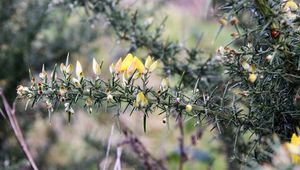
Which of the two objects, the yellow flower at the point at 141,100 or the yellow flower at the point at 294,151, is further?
the yellow flower at the point at 141,100

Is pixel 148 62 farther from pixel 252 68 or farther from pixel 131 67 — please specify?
pixel 252 68

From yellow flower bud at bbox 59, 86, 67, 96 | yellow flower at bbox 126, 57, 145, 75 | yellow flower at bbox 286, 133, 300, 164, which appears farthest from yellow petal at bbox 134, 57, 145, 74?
yellow flower at bbox 286, 133, 300, 164

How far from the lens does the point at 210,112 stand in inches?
25.5

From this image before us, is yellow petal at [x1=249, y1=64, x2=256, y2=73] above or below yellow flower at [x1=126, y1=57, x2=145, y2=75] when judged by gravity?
below

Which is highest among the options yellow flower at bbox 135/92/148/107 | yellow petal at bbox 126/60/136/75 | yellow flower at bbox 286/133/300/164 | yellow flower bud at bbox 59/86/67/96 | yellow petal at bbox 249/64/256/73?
yellow petal at bbox 126/60/136/75

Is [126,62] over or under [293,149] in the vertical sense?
over

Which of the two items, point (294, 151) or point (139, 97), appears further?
point (139, 97)

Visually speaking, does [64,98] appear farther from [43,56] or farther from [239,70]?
[43,56]

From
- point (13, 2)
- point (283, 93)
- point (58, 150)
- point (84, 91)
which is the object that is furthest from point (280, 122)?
point (58, 150)

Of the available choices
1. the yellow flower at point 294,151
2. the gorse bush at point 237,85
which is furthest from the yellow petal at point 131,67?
the yellow flower at point 294,151

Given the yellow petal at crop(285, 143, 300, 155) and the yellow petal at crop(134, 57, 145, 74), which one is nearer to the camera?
the yellow petal at crop(285, 143, 300, 155)

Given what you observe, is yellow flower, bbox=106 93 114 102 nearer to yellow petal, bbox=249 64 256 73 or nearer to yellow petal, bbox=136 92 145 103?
yellow petal, bbox=136 92 145 103

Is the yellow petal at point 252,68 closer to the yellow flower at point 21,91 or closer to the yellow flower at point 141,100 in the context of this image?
the yellow flower at point 141,100

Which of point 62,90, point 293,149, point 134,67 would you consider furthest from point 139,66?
point 293,149
